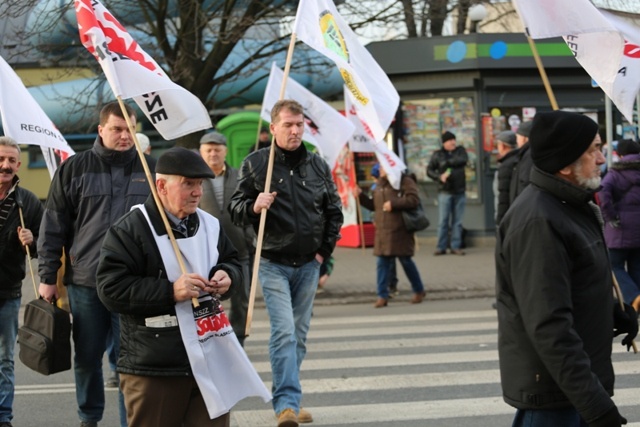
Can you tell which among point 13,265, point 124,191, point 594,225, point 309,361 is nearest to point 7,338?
point 13,265

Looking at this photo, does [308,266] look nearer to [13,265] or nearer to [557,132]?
[13,265]

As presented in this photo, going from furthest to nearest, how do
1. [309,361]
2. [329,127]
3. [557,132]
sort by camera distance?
1. [329,127]
2. [309,361]
3. [557,132]

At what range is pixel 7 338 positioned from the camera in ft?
21.9

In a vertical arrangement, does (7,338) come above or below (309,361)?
above

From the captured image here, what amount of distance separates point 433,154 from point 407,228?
5004 millimetres

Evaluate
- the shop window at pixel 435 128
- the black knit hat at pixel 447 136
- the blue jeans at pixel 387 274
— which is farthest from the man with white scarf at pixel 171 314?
the shop window at pixel 435 128

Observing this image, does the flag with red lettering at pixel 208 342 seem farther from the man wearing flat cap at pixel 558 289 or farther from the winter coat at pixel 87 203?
the winter coat at pixel 87 203

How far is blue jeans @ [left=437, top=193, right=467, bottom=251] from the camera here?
57.2 ft

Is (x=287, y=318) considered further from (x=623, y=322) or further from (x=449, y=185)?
(x=449, y=185)

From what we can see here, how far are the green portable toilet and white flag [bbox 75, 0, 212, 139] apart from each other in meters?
12.4

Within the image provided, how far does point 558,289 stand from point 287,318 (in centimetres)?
299

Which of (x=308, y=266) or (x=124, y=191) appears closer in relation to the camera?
(x=124, y=191)

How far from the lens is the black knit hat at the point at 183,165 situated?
4.59 m

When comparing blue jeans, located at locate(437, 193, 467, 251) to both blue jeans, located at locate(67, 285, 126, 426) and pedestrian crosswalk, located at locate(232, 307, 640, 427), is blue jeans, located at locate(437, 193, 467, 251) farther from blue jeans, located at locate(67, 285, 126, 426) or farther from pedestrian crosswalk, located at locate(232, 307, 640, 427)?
blue jeans, located at locate(67, 285, 126, 426)
